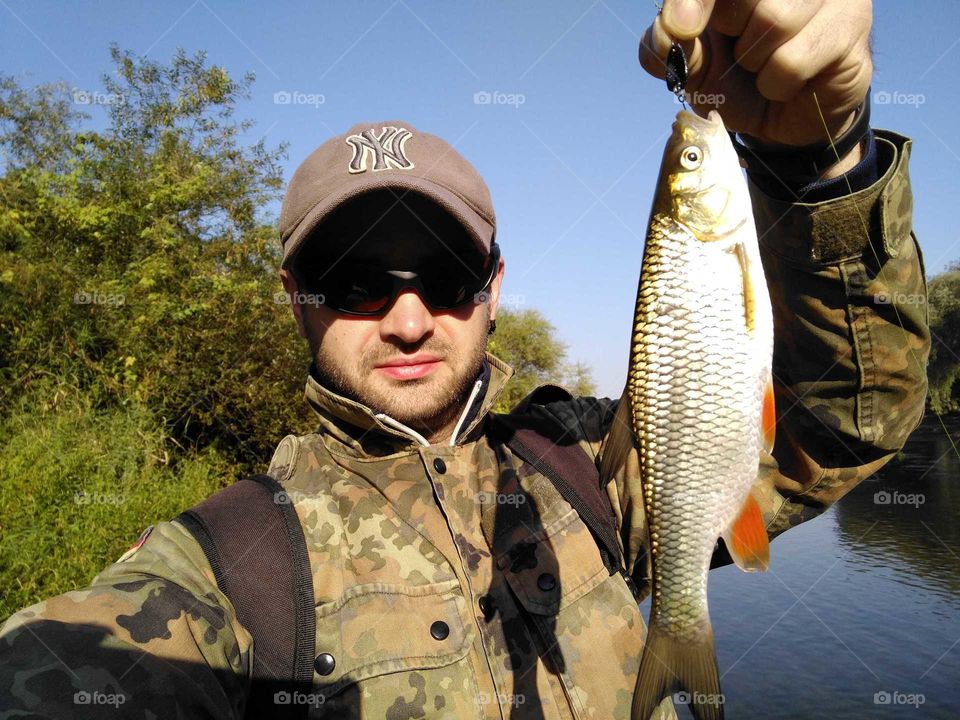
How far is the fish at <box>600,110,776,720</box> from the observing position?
1.73 meters

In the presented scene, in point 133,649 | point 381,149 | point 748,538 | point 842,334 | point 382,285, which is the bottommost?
point 133,649

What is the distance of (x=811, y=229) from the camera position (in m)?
2.02

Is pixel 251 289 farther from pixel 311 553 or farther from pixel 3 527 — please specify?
pixel 311 553

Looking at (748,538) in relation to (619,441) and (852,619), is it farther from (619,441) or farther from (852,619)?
(852,619)

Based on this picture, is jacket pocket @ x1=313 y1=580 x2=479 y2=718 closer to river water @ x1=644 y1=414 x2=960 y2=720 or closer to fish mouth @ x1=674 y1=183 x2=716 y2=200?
fish mouth @ x1=674 y1=183 x2=716 y2=200

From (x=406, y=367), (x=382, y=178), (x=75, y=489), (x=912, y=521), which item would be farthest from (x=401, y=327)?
(x=912, y=521)

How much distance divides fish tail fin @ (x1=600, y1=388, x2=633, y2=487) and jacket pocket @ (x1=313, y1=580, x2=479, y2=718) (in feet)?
2.26

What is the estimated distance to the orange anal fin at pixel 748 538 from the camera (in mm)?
1745

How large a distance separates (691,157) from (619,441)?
80cm

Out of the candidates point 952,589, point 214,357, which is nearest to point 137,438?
point 214,357

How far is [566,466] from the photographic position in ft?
8.48

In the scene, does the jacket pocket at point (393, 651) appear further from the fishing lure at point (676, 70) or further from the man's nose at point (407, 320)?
the fishing lure at point (676, 70)

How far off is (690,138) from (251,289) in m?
11.6

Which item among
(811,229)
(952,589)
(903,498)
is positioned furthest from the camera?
(903,498)
